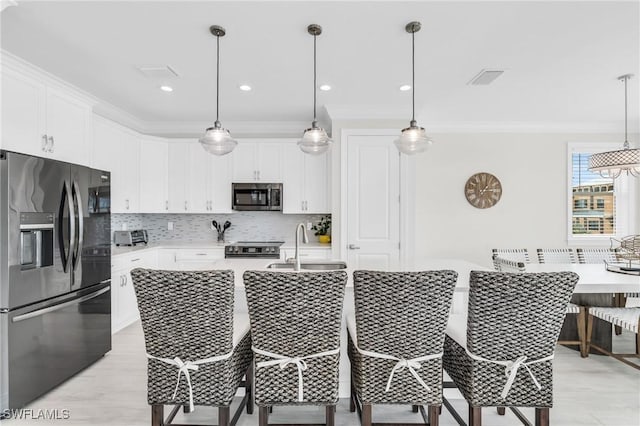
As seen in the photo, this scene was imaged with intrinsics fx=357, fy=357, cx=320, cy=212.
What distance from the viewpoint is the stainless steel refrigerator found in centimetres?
228

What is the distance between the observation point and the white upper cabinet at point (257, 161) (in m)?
4.86

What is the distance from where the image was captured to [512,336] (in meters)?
1.69

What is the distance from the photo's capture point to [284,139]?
4848mm

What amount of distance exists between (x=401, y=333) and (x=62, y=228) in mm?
2541

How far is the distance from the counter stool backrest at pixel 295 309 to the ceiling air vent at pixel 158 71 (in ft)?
7.55

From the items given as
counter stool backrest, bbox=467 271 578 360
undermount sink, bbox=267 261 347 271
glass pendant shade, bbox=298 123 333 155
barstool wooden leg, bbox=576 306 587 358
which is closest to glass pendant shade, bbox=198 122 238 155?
glass pendant shade, bbox=298 123 333 155

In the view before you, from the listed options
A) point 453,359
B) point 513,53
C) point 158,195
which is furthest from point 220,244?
point 513,53

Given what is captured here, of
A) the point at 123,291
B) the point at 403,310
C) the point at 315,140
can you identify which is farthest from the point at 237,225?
the point at 403,310

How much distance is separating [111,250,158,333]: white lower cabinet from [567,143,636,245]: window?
5780 millimetres

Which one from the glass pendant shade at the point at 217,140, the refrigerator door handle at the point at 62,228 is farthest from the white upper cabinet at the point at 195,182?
the glass pendant shade at the point at 217,140

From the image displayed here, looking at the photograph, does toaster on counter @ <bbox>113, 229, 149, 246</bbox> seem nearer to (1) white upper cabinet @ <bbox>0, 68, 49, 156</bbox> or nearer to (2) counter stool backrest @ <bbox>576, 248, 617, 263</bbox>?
(1) white upper cabinet @ <bbox>0, 68, 49, 156</bbox>

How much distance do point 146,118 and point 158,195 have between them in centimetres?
106

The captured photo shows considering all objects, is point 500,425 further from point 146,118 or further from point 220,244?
point 146,118

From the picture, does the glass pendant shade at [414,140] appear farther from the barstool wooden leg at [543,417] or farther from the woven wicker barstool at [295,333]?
the barstool wooden leg at [543,417]
